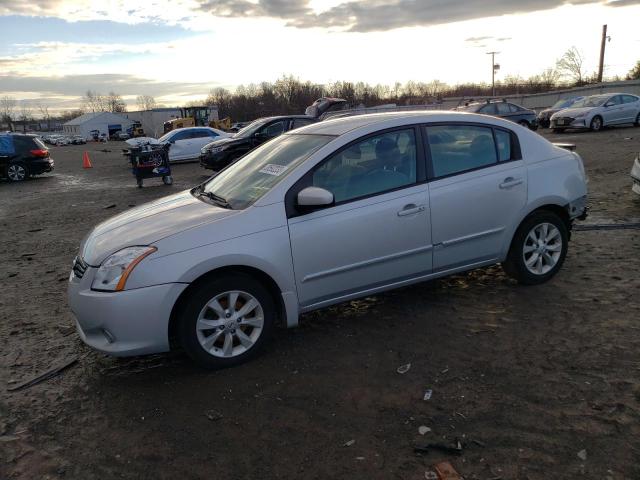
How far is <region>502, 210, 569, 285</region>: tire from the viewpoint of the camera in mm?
4676

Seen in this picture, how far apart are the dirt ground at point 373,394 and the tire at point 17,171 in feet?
50.6

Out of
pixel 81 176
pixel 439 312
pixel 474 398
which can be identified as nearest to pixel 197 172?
pixel 81 176

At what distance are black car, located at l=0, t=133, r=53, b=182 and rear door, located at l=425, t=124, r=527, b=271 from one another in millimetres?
18181

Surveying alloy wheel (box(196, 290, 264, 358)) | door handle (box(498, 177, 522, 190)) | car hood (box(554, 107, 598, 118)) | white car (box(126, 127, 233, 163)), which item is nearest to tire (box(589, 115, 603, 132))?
car hood (box(554, 107, 598, 118))

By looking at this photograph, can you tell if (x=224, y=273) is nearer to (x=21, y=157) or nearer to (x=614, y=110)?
(x=21, y=157)

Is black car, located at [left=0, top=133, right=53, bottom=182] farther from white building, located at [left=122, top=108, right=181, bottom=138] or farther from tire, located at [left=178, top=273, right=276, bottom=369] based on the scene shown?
white building, located at [left=122, top=108, right=181, bottom=138]

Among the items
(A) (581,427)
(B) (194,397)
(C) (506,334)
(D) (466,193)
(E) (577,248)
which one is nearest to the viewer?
(A) (581,427)

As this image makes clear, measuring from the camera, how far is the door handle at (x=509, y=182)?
14.6ft

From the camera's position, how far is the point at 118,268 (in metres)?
3.42

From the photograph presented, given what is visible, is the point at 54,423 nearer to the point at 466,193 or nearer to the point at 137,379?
the point at 137,379

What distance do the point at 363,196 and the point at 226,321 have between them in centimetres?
141

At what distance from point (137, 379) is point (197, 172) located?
15.0 metres

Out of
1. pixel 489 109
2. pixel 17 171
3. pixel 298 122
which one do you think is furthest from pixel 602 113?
pixel 17 171

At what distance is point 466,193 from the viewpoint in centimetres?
429
